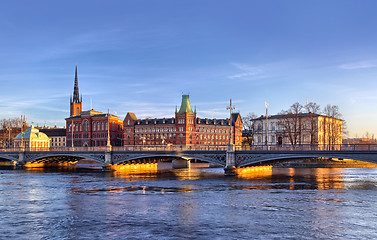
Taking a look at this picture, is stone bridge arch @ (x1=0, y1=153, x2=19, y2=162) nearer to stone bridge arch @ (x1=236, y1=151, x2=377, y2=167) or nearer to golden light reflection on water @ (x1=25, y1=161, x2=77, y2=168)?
golden light reflection on water @ (x1=25, y1=161, x2=77, y2=168)

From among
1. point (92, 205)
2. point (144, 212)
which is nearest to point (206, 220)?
point (144, 212)

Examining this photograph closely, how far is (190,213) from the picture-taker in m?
30.7

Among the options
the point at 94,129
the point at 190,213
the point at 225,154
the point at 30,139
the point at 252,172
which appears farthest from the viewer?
the point at 94,129

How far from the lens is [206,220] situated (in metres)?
28.1

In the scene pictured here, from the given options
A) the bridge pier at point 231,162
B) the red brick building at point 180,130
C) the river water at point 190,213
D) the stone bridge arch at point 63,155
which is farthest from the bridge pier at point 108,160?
the red brick building at point 180,130

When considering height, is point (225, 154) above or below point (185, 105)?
below

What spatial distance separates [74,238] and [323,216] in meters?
17.0

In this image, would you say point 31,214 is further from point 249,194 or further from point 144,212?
point 249,194

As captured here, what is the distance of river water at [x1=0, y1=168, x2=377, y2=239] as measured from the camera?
24.4 m

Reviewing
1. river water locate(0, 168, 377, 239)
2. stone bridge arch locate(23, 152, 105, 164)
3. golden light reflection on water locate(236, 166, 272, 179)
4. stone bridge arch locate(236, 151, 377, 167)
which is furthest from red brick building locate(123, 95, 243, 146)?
river water locate(0, 168, 377, 239)

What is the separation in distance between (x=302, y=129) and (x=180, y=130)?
6272 centimetres

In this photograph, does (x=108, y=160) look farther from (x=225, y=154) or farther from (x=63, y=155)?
(x=225, y=154)

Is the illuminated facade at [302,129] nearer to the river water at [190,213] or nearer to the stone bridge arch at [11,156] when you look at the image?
the stone bridge arch at [11,156]

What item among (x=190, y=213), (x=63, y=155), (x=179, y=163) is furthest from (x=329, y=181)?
(x=179, y=163)
